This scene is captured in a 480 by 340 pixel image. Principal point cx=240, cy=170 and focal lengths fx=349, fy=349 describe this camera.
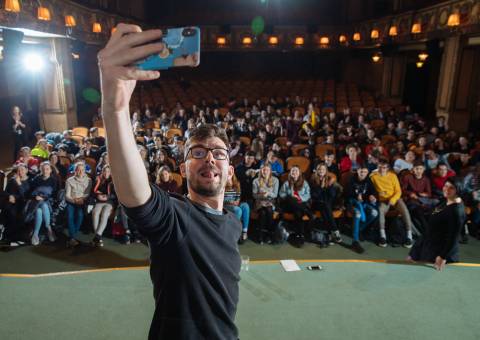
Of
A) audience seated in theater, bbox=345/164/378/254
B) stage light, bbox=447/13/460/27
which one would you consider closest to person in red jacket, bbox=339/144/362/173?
audience seated in theater, bbox=345/164/378/254

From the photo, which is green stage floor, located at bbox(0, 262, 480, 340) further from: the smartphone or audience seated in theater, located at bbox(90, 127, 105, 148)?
audience seated in theater, located at bbox(90, 127, 105, 148)

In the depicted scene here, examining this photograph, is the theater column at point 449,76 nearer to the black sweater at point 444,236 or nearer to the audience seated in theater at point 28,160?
the black sweater at point 444,236

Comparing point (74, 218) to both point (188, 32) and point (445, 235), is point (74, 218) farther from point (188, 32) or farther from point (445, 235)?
point (188, 32)

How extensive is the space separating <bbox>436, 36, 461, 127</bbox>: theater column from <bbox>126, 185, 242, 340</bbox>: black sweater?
467 inches

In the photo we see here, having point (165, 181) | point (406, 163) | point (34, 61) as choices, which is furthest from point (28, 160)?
point (406, 163)

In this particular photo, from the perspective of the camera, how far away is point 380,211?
5.13 m

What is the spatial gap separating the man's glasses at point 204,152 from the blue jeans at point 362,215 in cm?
427

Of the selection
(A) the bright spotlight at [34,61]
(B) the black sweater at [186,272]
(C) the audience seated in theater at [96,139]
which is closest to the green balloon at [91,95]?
(A) the bright spotlight at [34,61]

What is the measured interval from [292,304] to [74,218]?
3.71 m

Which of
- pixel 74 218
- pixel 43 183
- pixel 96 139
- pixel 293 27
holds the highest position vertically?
pixel 293 27

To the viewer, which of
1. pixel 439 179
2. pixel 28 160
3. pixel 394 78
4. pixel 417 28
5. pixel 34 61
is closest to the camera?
pixel 439 179

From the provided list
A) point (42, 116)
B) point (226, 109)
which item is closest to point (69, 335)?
point (42, 116)

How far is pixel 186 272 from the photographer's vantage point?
105cm

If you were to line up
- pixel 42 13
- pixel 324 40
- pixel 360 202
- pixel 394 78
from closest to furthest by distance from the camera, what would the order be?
pixel 360 202 < pixel 42 13 < pixel 394 78 < pixel 324 40
